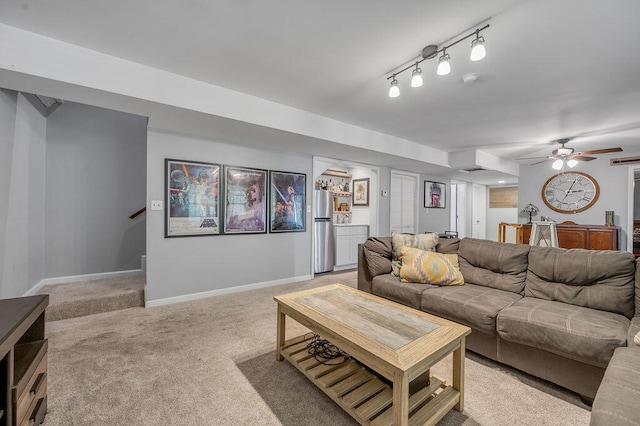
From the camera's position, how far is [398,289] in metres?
2.66

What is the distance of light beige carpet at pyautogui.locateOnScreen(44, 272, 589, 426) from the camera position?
1556 millimetres

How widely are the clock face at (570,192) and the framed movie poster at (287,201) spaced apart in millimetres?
5239

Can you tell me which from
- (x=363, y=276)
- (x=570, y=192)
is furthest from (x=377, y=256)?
(x=570, y=192)

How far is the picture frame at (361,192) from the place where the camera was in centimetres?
596

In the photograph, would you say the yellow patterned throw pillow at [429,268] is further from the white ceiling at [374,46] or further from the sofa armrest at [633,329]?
the white ceiling at [374,46]

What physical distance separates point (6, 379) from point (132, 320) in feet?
6.28

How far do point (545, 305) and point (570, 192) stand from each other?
202 inches

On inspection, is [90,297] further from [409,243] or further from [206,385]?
[409,243]

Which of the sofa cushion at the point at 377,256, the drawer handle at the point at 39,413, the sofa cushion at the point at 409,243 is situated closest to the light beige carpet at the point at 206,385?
the drawer handle at the point at 39,413

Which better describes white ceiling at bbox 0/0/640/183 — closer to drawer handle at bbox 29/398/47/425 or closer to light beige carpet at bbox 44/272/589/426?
drawer handle at bbox 29/398/47/425

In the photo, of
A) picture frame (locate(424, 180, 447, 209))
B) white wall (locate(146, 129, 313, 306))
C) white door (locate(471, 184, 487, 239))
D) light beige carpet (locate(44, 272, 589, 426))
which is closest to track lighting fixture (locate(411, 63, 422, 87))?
light beige carpet (locate(44, 272, 589, 426))

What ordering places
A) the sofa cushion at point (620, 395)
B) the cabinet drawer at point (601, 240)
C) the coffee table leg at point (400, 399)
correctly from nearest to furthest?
the sofa cushion at point (620, 395) < the coffee table leg at point (400, 399) < the cabinet drawer at point (601, 240)

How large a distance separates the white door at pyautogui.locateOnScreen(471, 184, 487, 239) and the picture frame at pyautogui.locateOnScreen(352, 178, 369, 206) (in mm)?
4650

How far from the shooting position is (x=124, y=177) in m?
4.17
